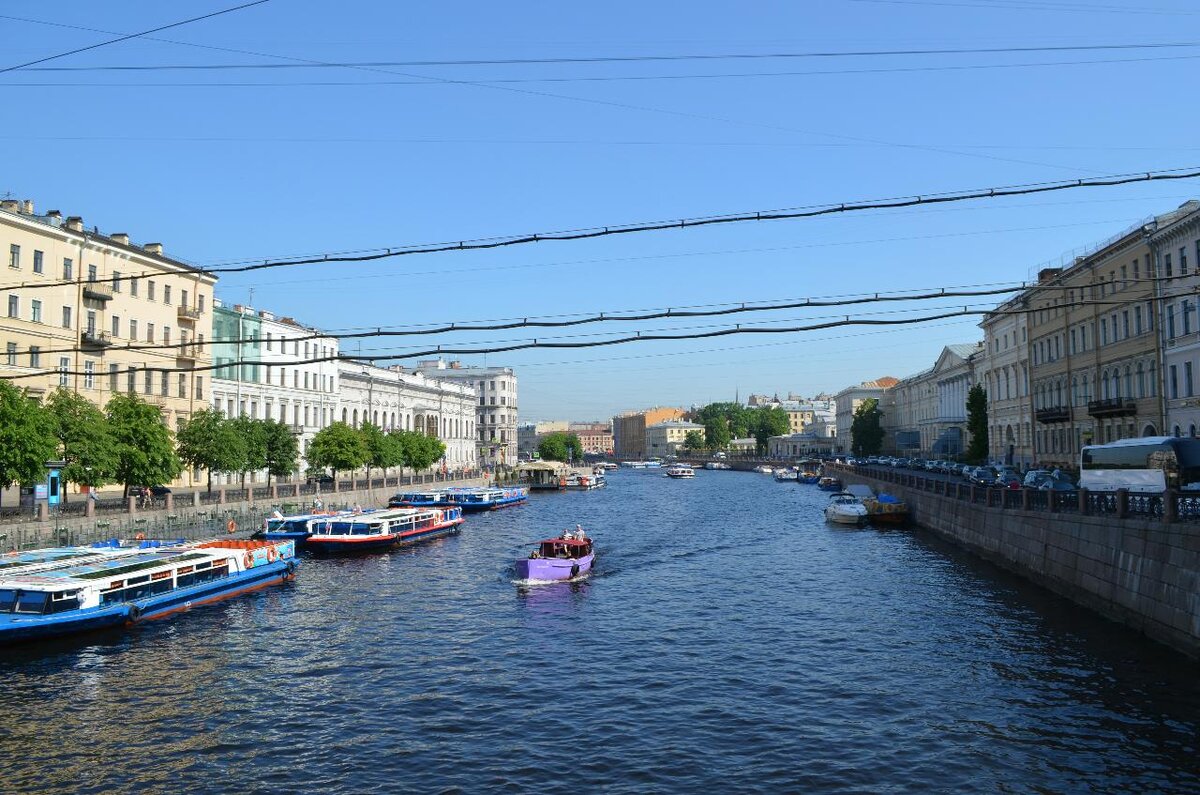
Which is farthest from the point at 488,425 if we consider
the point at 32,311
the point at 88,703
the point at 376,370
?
the point at 88,703

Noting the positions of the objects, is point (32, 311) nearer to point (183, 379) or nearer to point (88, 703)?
point (183, 379)

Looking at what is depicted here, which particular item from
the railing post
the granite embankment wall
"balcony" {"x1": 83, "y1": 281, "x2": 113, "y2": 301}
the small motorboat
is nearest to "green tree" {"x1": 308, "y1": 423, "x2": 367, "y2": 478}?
"balcony" {"x1": 83, "y1": 281, "x2": 113, "y2": 301}

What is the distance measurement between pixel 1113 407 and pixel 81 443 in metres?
57.4

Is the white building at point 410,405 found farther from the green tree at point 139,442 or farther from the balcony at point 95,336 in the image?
the green tree at point 139,442

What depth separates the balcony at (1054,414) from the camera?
215 ft

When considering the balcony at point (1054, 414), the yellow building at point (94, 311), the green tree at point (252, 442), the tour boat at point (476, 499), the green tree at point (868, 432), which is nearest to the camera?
the yellow building at point (94, 311)

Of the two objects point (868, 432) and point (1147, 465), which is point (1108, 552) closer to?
point (1147, 465)

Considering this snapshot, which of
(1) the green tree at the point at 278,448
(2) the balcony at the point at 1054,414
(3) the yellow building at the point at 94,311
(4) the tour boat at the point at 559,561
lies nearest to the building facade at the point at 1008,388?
(2) the balcony at the point at 1054,414

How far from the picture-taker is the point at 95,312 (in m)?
56.8

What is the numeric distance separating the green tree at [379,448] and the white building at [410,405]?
27.1ft

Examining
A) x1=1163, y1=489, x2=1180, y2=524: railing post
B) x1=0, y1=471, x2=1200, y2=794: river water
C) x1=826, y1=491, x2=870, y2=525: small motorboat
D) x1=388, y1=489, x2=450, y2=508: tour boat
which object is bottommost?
x1=0, y1=471, x2=1200, y2=794: river water

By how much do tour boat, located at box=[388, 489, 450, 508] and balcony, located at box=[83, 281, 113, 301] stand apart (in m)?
28.2

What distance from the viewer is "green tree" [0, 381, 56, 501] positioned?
37156 mm

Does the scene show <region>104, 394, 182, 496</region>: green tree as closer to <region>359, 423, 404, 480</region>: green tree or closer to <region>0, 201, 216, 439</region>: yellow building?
<region>0, 201, 216, 439</region>: yellow building
